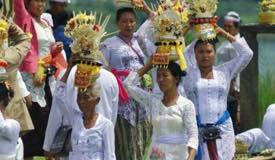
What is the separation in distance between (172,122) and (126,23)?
1.80 m

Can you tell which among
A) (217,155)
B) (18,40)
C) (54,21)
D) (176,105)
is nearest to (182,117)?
(176,105)

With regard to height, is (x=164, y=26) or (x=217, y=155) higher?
(x=164, y=26)

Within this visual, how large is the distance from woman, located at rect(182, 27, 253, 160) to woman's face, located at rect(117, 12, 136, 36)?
87 centimetres

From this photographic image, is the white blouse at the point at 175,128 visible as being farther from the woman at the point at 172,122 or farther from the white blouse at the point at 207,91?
the white blouse at the point at 207,91

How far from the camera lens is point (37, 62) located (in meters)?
9.49

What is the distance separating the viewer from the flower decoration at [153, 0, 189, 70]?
8625 mm

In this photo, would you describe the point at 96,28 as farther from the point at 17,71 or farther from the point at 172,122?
the point at 172,122

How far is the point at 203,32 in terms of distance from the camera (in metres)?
9.30

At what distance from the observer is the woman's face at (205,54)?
9.21m

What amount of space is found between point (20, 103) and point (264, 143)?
2.75 meters

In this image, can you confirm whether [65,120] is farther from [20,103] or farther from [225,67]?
[225,67]

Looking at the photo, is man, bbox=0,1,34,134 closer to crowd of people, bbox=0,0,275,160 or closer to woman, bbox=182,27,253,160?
crowd of people, bbox=0,0,275,160

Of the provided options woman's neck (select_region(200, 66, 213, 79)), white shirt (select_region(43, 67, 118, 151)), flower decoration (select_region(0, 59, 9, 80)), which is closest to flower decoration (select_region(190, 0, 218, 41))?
woman's neck (select_region(200, 66, 213, 79))

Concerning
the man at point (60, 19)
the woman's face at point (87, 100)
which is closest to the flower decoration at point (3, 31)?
the woman's face at point (87, 100)
